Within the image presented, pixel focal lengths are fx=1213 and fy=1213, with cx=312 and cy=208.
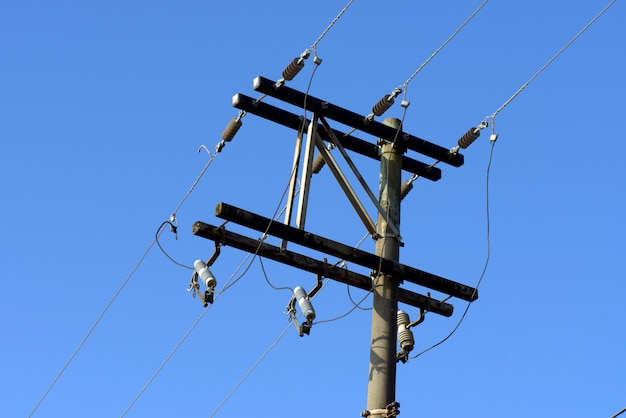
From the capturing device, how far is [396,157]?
41.3ft

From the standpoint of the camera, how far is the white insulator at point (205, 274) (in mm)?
11453

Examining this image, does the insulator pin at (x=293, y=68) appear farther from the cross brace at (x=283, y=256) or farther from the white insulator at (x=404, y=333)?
the white insulator at (x=404, y=333)

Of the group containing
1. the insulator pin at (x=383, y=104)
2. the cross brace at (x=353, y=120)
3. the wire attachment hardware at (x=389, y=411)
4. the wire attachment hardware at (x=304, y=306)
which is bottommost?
the wire attachment hardware at (x=389, y=411)

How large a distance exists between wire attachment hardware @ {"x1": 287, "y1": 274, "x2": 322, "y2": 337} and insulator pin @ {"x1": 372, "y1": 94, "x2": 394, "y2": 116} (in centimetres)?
206

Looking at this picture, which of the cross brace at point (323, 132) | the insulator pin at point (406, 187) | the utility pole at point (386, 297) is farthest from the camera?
the insulator pin at point (406, 187)

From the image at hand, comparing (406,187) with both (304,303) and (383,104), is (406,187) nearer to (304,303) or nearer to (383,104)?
(383,104)

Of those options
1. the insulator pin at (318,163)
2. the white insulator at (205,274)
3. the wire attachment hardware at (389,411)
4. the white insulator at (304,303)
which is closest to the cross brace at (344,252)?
the white insulator at (304,303)

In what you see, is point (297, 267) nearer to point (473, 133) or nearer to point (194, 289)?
point (194, 289)

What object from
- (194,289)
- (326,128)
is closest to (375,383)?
(194,289)

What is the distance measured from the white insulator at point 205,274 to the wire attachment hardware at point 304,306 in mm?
755

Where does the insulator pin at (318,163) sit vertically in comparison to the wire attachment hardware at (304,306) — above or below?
above

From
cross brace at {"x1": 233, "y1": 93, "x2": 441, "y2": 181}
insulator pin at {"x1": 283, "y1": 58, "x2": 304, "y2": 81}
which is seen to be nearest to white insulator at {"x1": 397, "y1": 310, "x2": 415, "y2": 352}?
cross brace at {"x1": 233, "y1": 93, "x2": 441, "y2": 181}

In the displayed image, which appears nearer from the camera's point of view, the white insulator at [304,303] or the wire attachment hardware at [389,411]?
the wire attachment hardware at [389,411]

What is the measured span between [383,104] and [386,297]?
2203 millimetres
